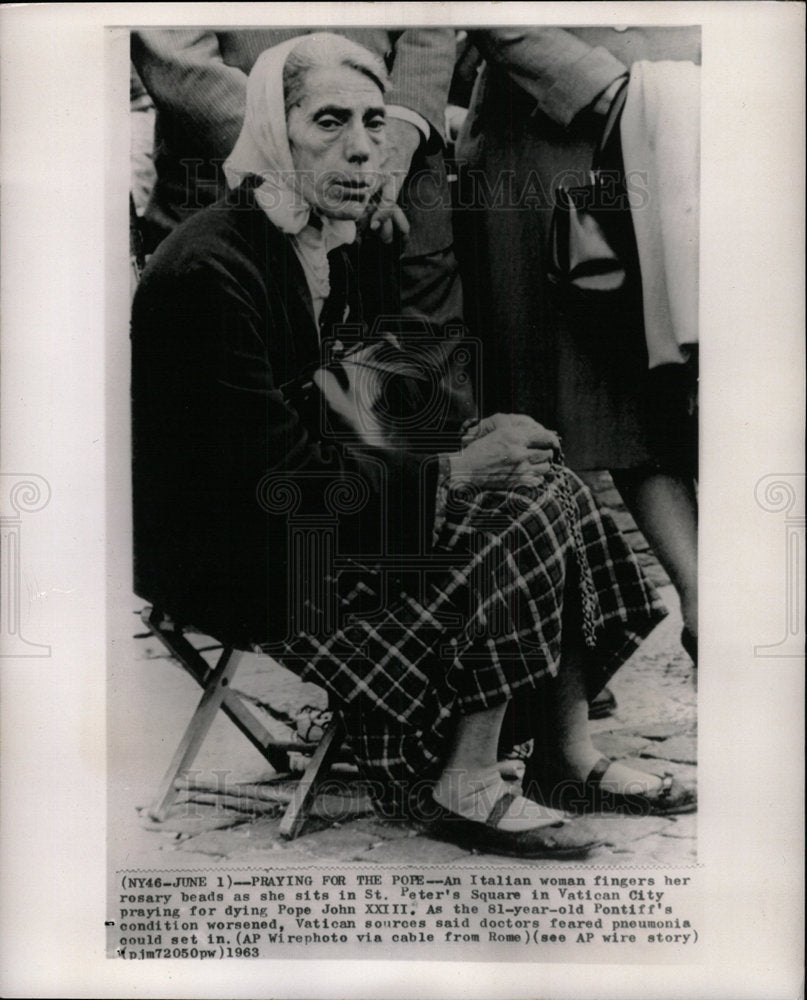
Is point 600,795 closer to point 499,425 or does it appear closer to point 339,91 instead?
point 499,425

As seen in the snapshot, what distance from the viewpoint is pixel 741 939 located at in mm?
2764

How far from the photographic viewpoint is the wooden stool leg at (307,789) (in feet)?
9.11

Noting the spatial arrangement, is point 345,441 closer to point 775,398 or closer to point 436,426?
point 436,426

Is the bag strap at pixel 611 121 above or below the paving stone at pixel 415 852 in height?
above

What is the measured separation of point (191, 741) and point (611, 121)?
1.62m

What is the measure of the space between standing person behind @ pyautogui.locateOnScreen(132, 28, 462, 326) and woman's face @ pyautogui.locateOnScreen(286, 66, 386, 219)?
37 millimetres

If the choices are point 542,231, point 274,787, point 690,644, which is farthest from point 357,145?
point 274,787

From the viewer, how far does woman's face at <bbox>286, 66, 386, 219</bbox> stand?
9.11ft

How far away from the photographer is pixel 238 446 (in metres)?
2.76

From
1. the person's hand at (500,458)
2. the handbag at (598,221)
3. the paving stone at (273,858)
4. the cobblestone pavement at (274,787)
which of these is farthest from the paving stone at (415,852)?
the handbag at (598,221)

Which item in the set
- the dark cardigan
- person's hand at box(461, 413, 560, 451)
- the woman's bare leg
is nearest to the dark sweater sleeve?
the dark cardigan

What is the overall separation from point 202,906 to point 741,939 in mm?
1161

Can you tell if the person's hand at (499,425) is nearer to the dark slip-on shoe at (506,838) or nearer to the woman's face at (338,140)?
the woman's face at (338,140)

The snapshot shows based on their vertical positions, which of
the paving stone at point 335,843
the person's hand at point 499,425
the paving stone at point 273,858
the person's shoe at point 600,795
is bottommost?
the paving stone at point 273,858
